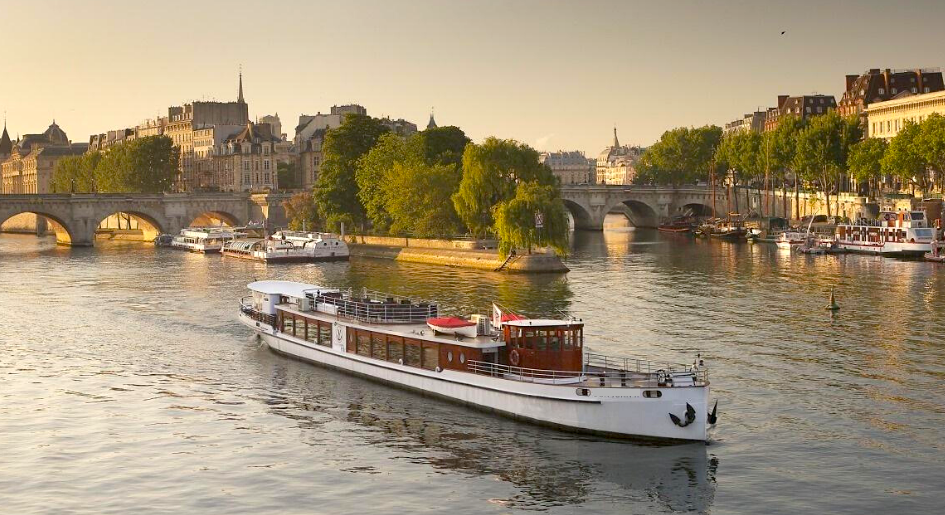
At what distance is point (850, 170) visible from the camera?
12762cm

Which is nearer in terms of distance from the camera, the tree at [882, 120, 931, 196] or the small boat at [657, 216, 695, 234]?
the tree at [882, 120, 931, 196]

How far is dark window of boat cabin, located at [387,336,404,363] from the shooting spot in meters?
44.6

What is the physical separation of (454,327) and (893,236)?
212 feet

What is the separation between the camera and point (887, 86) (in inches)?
6014

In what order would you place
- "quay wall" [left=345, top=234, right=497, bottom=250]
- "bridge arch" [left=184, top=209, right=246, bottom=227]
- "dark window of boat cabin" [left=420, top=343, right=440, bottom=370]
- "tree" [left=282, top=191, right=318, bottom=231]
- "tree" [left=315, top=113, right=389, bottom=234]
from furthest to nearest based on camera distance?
"bridge arch" [left=184, top=209, right=246, bottom=227]
"tree" [left=282, top=191, right=318, bottom=231]
"tree" [left=315, top=113, right=389, bottom=234]
"quay wall" [left=345, top=234, right=497, bottom=250]
"dark window of boat cabin" [left=420, top=343, right=440, bottom=370]

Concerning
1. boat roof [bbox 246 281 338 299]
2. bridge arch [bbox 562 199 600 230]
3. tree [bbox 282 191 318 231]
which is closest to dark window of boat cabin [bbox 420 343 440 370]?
boat roof [bbox 246 281 338 299]

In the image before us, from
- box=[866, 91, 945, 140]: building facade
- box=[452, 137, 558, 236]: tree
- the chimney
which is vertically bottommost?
box=[452, 137, 558, 236]: tree

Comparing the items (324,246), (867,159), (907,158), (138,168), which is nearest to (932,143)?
(907,158)

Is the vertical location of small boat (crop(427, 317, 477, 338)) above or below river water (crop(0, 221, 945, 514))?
above

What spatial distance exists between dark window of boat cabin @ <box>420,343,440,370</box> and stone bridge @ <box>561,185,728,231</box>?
10987cm

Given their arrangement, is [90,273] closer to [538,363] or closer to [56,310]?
[56,310]

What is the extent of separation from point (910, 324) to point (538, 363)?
25081 millimetres

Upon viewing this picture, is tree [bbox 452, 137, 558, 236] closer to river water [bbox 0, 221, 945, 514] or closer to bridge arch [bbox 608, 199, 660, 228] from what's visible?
river water [bbox 0, 221, 945, 514]

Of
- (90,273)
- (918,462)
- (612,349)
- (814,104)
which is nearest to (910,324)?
(612,349)
